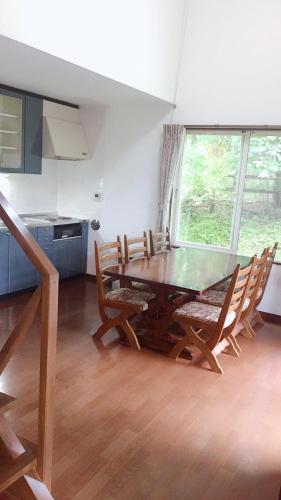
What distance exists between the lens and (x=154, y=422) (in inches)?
101

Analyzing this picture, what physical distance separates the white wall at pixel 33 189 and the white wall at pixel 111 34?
1.91 m

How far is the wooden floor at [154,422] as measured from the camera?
207cm

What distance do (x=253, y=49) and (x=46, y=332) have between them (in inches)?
157

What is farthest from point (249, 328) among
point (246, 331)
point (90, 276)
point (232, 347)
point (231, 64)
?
point (231, 64)

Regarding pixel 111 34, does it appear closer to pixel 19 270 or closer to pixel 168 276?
pixel 168 276

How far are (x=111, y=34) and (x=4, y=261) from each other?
2.48 m

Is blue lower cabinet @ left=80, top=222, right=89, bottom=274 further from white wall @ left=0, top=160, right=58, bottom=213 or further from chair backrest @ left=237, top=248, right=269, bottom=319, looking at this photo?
chair backrest @ left=237, top=248, right=269, bottom=319

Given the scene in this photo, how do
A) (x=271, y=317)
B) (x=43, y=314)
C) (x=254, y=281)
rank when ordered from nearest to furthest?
(x=43, y=314) < (x=254, y=281) < (x=271, y=317)

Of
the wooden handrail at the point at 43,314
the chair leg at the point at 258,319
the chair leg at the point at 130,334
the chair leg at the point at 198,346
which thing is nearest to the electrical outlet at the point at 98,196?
the chair leg at the point at 130,334

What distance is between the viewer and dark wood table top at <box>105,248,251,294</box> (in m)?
3.27

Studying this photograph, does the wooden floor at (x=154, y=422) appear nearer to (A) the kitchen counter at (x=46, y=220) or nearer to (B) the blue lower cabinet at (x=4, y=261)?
(B) the blue lower cabinet at (x=4, y=261)

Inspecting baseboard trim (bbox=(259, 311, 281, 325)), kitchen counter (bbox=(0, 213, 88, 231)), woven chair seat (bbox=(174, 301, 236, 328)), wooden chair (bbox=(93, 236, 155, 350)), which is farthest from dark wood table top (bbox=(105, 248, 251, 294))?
kitchen counter (bbox=(0, 213, 88, 231))

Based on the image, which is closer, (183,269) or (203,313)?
(203,313)

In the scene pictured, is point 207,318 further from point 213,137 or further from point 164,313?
point 213,137
